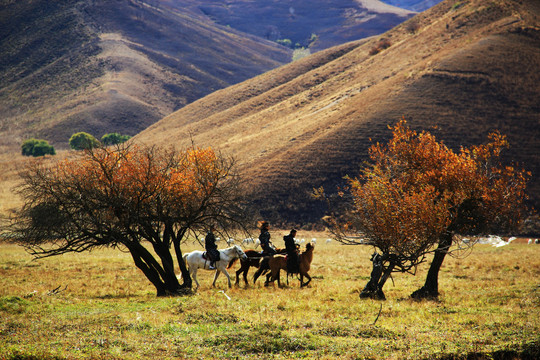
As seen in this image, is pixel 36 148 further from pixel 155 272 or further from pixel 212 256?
pixel 212 256

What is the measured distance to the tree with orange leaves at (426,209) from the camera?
1930 cm

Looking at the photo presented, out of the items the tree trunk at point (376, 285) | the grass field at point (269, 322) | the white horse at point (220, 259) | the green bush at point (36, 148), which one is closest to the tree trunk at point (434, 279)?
the grass field at point (269, 322)

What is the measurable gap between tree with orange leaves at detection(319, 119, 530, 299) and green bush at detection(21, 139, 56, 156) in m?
132

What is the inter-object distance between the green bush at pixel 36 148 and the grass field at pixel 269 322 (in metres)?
122

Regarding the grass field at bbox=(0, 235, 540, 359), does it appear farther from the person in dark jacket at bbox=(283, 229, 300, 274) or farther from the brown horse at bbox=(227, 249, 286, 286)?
the person in dark jacket at bbox=(283, 229, 300, 274)

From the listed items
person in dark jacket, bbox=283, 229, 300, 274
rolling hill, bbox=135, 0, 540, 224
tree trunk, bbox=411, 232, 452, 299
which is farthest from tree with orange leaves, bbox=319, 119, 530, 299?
rolling hill, bbox=135, 0, 540, 224

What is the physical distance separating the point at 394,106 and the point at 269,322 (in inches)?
2878

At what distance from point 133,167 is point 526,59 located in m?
86.1

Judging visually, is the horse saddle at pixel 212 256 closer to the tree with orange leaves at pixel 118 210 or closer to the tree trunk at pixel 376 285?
the tree with orange leaves at pixel 118 210

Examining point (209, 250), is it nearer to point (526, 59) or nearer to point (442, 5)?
point (526, 59)

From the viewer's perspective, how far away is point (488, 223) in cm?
2128

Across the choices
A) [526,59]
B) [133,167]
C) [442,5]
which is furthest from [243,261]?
[442,5]

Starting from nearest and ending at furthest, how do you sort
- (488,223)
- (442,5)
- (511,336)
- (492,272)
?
(511,336)
(488,223)
(492,272)
(442,5)

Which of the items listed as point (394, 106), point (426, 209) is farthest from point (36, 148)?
point (426, 209)
